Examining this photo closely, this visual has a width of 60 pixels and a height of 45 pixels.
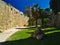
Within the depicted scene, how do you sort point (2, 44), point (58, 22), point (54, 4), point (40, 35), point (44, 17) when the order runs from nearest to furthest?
1. point (54, 4)
2. point (2, 44)
3. point (40, 35)
4. point (58, 22)
5. point (44, 17)

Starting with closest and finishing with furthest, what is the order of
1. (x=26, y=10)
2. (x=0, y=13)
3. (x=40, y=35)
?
(x=40, y=35) < (x=0, y=13) < (x=26, y=10)

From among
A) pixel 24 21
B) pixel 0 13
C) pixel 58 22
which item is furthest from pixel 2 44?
pixel 24 21

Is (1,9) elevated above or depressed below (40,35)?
above

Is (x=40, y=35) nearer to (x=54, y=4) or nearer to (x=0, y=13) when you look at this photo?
(x=54, y=4)

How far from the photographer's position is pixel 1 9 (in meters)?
21.5

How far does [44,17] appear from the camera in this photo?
1661 inches

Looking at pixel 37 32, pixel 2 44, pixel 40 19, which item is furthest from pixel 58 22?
pixel 2 44

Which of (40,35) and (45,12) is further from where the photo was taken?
(45,12)

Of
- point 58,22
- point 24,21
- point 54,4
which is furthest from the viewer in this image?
point 24,21

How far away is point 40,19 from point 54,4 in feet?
111

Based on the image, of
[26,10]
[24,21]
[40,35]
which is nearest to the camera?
[40,35]

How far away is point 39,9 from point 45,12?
4.93 feet

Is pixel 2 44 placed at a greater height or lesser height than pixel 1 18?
lesser

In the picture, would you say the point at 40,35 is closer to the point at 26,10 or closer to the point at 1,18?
the point at 1,18
